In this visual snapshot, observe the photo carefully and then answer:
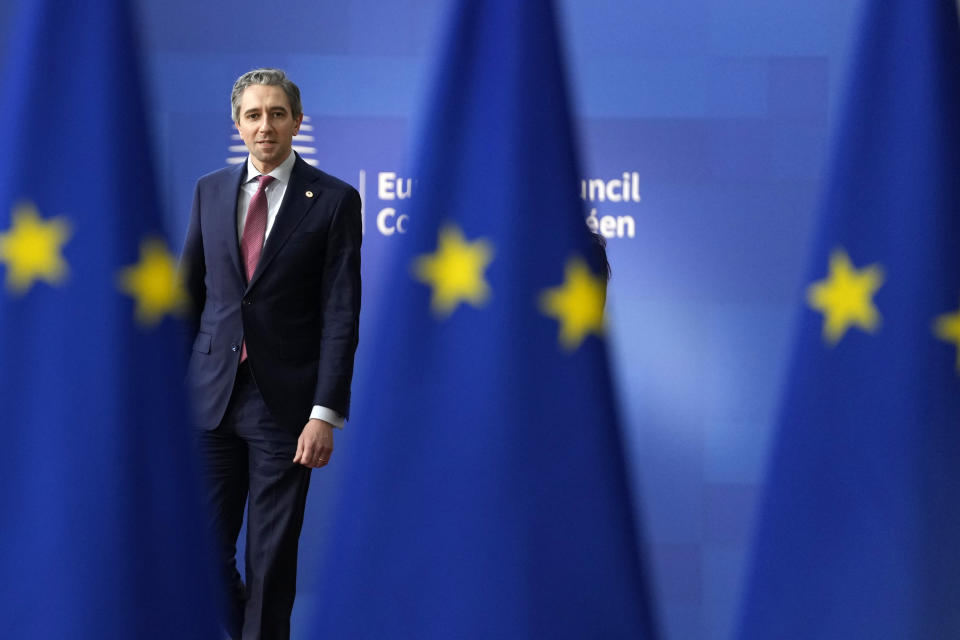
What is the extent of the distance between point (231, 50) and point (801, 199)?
1.51 metres

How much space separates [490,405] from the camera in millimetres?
1085

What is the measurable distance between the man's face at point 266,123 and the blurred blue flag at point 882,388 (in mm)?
1198

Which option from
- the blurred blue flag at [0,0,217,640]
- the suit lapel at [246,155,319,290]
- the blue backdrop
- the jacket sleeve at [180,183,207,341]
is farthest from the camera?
the blue backdrop

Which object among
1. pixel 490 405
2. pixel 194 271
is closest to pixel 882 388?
pixel 490 405

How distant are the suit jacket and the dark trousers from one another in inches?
1.2

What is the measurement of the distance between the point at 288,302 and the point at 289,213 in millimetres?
Result: 146

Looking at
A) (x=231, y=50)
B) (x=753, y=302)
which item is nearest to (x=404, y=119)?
(x=231, y=50)

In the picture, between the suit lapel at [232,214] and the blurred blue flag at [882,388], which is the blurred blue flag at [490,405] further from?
the suit lapel at [232,214]

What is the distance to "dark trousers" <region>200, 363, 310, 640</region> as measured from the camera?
7.25 feet

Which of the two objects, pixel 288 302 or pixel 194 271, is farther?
pixel 194 271

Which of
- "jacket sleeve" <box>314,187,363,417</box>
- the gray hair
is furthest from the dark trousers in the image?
the gray hair

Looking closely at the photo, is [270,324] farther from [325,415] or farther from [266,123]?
[266,123]

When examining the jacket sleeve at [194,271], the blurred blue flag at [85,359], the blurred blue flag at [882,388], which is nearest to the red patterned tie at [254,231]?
the jacket sleeve at [194,271]

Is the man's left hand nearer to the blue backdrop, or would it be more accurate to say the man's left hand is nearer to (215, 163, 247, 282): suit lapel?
(215, 163, 247, 282): suit lapel
